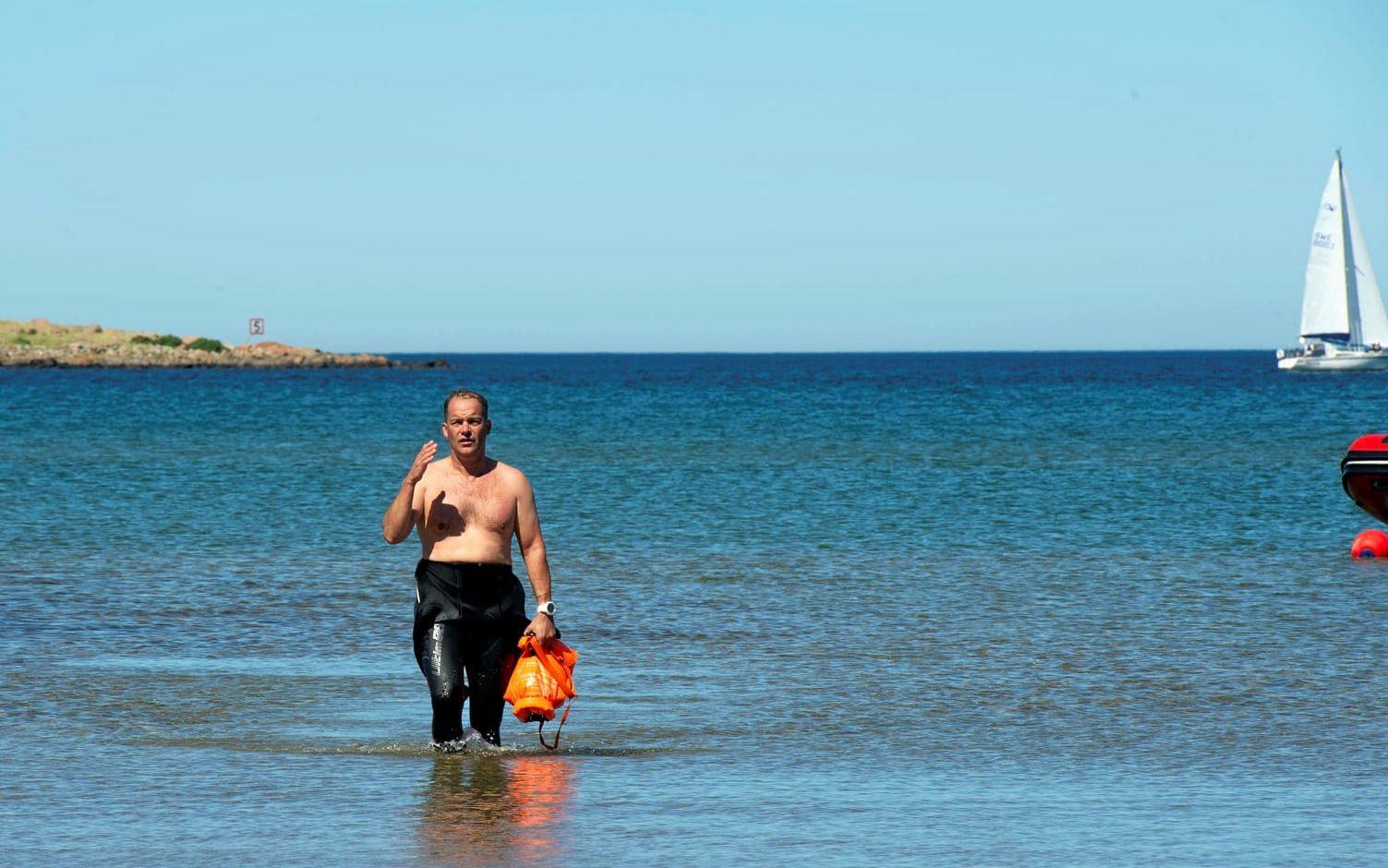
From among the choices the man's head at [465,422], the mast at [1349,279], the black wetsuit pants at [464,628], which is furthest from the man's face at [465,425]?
the mast at [1349,279]

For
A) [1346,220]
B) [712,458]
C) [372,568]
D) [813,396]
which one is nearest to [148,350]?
[813,396]

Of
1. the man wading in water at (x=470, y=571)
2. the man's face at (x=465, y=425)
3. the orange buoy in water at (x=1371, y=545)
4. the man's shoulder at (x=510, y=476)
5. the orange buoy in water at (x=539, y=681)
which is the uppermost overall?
the man's face at (x=465, y=425)

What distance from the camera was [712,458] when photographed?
143ft

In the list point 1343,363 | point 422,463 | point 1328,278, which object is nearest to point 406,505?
point 422,463

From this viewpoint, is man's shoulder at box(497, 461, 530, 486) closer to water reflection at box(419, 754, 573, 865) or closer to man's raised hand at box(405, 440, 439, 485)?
man's raised hand at box(405, 440, 439, 485)

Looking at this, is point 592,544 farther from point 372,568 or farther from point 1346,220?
point 1346,220

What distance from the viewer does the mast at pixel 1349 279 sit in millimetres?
98875

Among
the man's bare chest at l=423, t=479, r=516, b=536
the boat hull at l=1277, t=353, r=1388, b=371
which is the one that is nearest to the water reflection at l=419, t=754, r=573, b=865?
the man's bare chest at l=423, t=479, r=516, b=536

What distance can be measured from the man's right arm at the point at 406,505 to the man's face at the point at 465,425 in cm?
12

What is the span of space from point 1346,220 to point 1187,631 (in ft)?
302

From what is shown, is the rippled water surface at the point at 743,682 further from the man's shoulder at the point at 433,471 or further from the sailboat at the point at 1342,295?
the sailboat at the point at 1342,295

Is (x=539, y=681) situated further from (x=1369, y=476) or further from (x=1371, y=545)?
(x=1369, y=476)

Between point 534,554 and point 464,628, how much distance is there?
0.48m

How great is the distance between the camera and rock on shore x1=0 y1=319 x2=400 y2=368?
155375 mm
